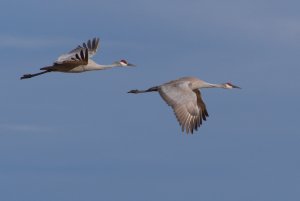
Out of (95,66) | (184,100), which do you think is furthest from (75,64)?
(184,100)

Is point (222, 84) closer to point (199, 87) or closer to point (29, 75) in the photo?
point (199, 87)

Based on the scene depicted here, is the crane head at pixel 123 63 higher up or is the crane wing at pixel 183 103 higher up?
the crane head at pixel 123 63

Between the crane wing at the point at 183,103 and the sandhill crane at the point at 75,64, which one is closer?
the crane wing at the point at 183,103

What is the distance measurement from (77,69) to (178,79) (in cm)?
308

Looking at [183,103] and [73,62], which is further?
[73,62]

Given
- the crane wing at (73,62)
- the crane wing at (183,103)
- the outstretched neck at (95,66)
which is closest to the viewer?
the crane wing at (183,103)

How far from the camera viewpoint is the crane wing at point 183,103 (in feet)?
111

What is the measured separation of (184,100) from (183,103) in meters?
0.11

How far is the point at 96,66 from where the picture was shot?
120ft

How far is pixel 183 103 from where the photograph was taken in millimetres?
33969

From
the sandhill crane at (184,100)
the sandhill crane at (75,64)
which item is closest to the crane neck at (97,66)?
the sandhill crane at (75,64)

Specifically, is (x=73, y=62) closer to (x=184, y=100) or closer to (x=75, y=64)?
(x=75, y=64)

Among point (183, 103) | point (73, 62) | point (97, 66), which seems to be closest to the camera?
point (183, 103)

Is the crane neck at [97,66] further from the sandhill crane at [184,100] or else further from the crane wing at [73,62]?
the sandhill crane at [184,100]
